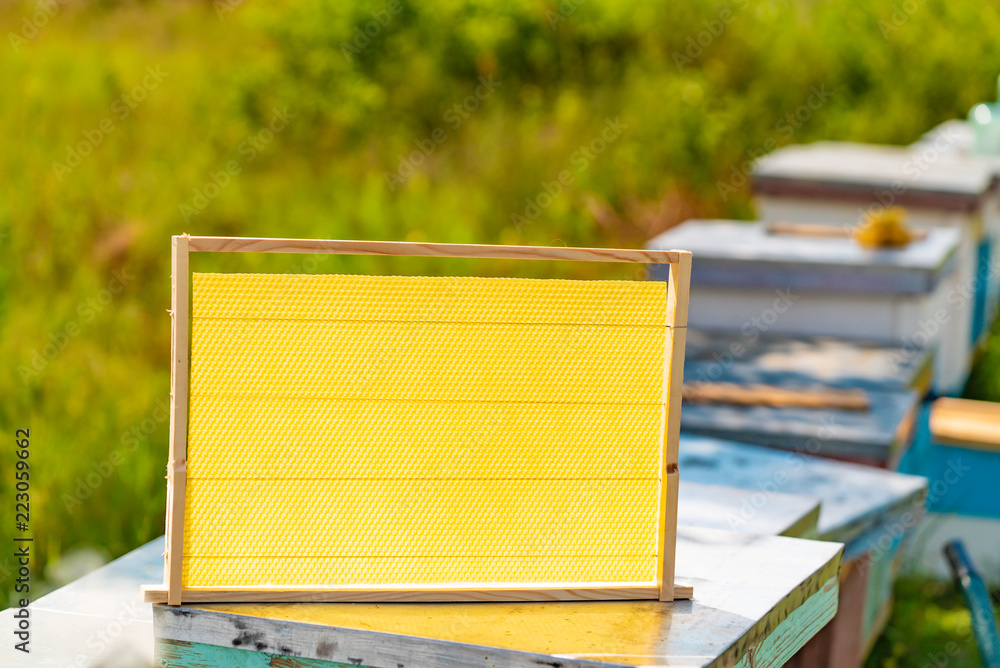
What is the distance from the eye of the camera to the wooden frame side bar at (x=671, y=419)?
2.02 m

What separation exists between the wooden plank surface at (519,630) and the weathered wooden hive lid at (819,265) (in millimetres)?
3099

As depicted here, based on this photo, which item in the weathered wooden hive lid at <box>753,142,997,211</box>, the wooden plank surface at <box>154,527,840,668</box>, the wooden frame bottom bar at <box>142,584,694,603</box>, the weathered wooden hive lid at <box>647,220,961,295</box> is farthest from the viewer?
the weathered wooden hive lid at <box>753,142,997,211</box>

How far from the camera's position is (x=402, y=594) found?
6.51 ft

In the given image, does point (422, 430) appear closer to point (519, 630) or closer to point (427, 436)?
point (427, 436)

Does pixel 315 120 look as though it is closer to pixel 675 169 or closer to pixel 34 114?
pixel 34 114

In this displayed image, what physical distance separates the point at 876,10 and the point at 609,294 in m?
11.4

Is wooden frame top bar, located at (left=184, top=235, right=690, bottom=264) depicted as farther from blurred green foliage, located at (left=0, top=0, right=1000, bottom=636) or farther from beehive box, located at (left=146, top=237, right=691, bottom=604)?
blurred green foliage, located at (left=0, top=0, right=1000, bottom=636)

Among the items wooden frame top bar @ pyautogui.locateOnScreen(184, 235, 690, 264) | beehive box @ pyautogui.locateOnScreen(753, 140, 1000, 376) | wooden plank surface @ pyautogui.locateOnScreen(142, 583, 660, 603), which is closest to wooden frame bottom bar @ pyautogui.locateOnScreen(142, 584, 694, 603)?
wooden plank surface @ pyautogui.locateOnScreen(142, 583, 660, 603)

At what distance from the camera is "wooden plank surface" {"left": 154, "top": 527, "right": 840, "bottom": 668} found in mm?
1827

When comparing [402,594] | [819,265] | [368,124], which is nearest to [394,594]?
[402,594]

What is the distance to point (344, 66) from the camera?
1029 cm

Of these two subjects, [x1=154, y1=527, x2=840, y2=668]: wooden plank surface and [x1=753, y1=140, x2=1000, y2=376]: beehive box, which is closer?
[x1=154, y1=527, x2=840, y2=668]: wooden plank surface

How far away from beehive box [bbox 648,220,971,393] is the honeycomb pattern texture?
3122 millimetres

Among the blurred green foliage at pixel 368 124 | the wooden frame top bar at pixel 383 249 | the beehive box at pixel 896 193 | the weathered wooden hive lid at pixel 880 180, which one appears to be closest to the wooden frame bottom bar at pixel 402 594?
the wooden frame top bar at pixel 383 249
